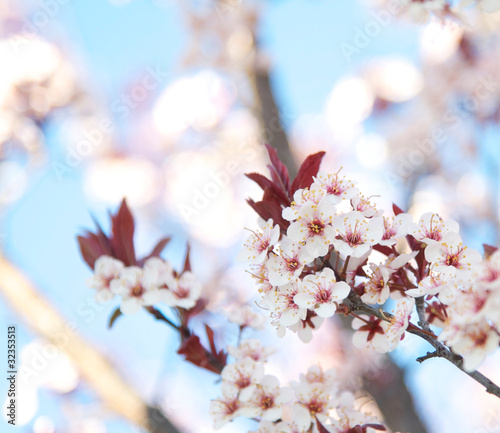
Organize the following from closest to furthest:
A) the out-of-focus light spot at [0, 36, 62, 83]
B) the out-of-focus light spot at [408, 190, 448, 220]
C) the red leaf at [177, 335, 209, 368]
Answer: the red leaf at [177, 335, 209, 368] < the out-of-focus light spot at [0, 36, 62, 83] < the out-of-focus light spot at [408, 190, 448, 220]

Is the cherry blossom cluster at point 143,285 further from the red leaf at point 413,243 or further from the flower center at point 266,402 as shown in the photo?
the red leaf at point 413,243

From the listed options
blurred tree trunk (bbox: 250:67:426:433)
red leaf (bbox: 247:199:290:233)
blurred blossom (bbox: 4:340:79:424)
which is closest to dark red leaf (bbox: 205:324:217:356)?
red leaf (bbox: 247:199:290:233)

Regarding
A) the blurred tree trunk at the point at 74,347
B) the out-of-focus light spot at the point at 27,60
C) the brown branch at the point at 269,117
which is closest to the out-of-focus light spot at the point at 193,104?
the out-of-focus light spot at the point at 27,60

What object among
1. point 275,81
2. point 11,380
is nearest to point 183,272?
point 11,380

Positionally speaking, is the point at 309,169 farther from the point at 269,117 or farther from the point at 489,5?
the point at 269,117

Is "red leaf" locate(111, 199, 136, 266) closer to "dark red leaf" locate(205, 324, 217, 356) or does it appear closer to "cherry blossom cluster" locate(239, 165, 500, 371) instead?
"dark red leaf" locate(205, 324, 217, 356)

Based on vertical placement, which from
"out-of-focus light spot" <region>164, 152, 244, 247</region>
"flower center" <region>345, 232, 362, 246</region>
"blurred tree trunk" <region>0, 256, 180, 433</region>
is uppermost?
"flower center" <region>345, 232, 362, 246</region>
